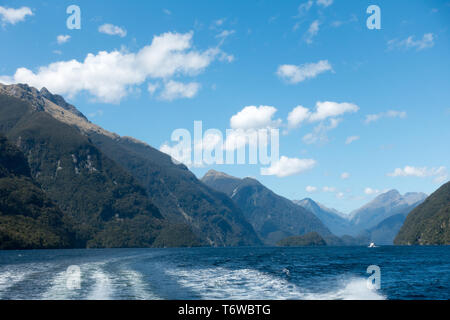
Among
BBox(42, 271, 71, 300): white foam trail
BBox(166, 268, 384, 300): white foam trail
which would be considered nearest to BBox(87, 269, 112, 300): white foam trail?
BBox(42, 271, 71, 300): white foam trail

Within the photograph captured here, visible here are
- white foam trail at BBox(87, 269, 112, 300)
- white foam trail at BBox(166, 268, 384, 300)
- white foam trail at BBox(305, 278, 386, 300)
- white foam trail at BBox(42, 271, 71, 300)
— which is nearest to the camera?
white foam trail at BBox(42, 271, 71, 300)

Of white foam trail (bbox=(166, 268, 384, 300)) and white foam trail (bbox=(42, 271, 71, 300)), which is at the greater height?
white foam trail (bbox=(42, 271, 71, 300))

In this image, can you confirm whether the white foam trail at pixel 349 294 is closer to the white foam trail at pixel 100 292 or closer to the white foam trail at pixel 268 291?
the white foam trail at pixel 268 291

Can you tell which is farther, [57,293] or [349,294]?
[349,294]

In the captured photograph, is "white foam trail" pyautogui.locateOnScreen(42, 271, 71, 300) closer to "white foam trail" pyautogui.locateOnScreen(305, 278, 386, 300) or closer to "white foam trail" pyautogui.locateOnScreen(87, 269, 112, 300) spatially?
"white foam trail" pyautogui.locateOnScreen(87, 269, 112, 300)

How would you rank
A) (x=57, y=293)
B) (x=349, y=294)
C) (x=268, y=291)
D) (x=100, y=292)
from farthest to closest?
(x=268, y=291), (x=349, y=294), (x=100, y=292), (x=57, y=293)

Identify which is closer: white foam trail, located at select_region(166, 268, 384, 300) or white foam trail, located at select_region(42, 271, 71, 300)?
white foam trail, located at select_region(42, 271, 71, 300)

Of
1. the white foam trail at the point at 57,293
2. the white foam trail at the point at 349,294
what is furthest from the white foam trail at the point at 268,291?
the white foam trail at the point at 57,293

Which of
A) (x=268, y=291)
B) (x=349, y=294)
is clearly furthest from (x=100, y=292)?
(x=349, y=294)

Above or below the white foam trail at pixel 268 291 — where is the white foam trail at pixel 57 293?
above

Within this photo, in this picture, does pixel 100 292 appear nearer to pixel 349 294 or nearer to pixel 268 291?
pixel 268 291

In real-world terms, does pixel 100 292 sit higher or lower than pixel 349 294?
higher
